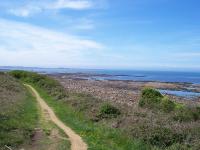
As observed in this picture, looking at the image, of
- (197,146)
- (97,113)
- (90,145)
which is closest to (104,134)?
(90,145)

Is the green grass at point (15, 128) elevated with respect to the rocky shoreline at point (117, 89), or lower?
elevated

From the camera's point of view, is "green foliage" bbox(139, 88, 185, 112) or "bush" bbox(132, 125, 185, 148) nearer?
"bush" bbox(132, 125, 185, 148)

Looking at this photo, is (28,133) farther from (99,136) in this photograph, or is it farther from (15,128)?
(99,136)

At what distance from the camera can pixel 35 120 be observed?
850 inches

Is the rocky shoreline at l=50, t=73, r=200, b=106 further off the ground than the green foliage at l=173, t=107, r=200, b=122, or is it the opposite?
the green foliage at l=173, t=107, r=200, b=122

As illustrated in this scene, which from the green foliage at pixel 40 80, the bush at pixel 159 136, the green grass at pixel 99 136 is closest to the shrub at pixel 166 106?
the green grass at pixel 99 136

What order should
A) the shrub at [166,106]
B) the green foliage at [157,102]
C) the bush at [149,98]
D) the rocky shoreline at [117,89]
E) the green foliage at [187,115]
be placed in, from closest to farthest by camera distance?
the green foliage at [187,115] < the shrub at [166,106] < the green foliage at [157,102] < the bush at [149,98] < the rocky shoreline at [117,89]

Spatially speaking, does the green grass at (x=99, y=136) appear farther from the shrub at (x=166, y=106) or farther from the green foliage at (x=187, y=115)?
the shrub at (x=166, y=106)

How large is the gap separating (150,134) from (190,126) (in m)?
3.09

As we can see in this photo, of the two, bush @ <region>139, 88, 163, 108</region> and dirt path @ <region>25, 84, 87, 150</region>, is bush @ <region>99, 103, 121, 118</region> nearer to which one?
dirt path @ <region>25, 84, 87, 150</region>

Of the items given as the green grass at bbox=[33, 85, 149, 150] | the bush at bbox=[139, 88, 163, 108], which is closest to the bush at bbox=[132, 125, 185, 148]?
the green grass at bbox=[33, 85, 149, 150]

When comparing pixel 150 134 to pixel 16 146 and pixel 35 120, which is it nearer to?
pixel 16 146

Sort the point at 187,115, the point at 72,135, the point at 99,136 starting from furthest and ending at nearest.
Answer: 1. the point at 187,115
2. the point at 72,135
3. the point at 99,136

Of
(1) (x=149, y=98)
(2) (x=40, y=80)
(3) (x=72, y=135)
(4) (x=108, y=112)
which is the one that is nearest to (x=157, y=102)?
(1) (x=149, y=98)
